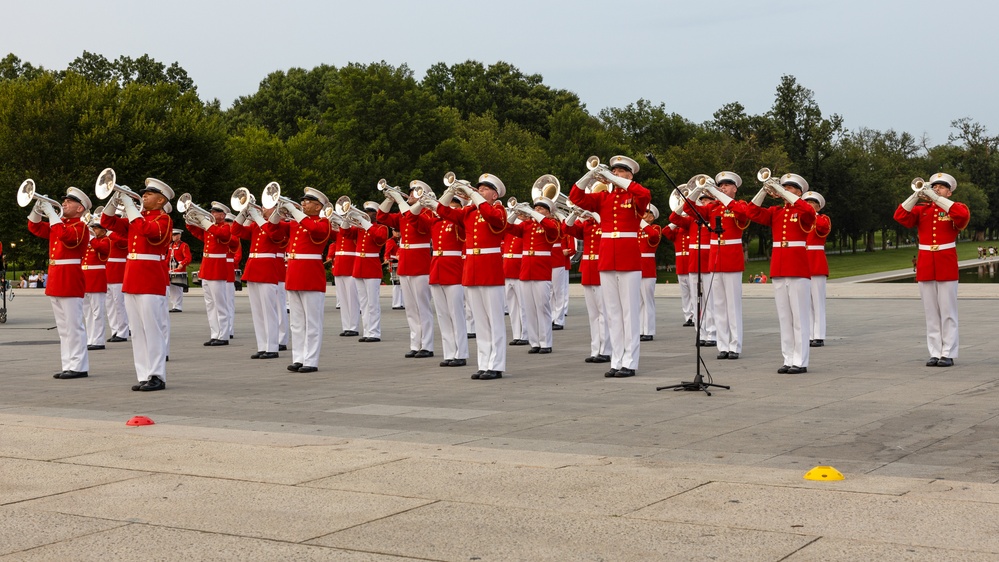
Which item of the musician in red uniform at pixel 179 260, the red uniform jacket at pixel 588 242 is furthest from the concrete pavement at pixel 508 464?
the musician in red uniform at pixel 179 260

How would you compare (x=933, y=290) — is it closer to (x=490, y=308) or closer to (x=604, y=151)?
(x=490, y=308)

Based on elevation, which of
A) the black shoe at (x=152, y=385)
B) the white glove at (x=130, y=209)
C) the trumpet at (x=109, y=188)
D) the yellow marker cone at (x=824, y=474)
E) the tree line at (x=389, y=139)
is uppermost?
the tree line at (x=389, y=139)

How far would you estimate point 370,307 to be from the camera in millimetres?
21906

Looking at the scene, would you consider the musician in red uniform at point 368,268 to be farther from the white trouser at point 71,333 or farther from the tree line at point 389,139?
the tree line at point 389,139

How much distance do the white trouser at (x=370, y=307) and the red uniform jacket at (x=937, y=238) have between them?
9956 millimetres

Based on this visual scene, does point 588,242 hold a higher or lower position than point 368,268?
higher

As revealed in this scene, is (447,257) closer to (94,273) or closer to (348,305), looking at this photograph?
(94,273)

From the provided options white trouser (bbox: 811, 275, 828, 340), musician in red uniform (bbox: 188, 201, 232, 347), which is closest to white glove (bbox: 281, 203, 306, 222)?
musician in red uniform (bbox: 188, 201, 232, 347)

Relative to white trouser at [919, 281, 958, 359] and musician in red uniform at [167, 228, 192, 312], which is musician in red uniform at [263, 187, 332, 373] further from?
musician in red uniform at [167, 228, 192, 312]

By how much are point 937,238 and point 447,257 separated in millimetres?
6770

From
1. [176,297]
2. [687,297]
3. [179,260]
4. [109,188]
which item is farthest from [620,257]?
[176,297]

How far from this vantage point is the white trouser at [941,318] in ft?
49.1

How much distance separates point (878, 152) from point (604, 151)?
154 ft

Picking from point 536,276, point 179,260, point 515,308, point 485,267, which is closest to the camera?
point 485,267
